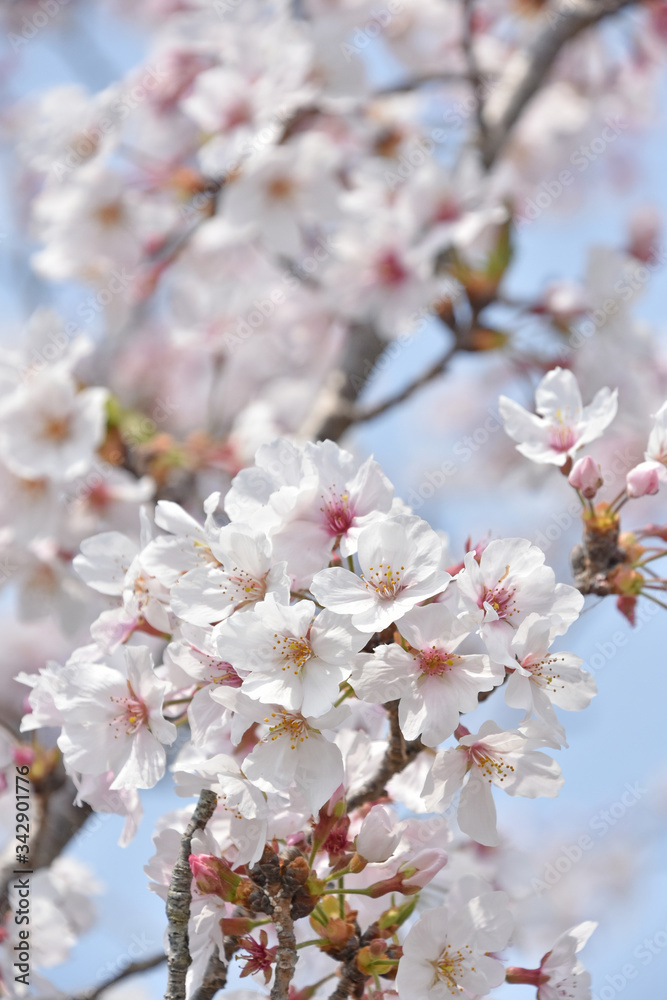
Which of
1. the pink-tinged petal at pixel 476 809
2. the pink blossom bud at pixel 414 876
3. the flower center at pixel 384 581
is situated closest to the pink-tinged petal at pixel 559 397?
the flower center at pixel 384 581

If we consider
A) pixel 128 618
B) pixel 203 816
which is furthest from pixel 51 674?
pixel 203 816

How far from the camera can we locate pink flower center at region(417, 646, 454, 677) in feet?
3.69

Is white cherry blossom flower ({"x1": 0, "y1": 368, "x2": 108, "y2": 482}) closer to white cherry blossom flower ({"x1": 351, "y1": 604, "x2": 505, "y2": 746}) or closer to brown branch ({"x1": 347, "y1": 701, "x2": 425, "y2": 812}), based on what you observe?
brown branch ({"x1": 347, "y1": 701, "x2": 425, "y2": 812})

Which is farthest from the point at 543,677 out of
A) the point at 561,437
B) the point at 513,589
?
the point at 561,437

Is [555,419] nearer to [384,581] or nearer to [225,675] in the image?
[384,581]

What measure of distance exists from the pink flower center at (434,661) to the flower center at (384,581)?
9 centimetres

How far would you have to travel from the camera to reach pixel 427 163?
2893 millimetres

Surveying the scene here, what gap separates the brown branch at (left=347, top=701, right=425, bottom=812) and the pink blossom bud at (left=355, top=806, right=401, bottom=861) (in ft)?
0.39

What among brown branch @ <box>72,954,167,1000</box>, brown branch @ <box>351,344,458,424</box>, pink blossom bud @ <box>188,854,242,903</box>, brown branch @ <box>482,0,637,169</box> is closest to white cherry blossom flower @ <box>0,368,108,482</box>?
brown branch @ <box>351,344,458,424</box>

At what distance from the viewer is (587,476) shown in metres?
1.39

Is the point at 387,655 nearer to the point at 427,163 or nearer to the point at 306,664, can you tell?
the point at 306,664

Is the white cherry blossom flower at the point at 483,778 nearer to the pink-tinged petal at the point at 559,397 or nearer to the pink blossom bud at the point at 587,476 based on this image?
the pink blossom bud at the point at 587,476

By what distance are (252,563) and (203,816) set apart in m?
0.34

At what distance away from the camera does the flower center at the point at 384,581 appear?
1120 mm
